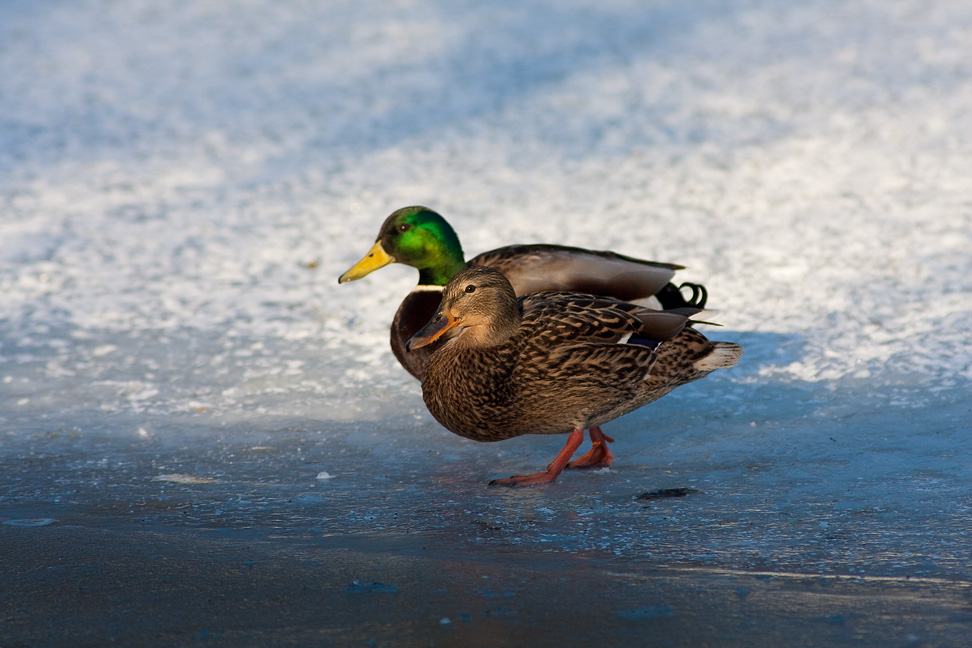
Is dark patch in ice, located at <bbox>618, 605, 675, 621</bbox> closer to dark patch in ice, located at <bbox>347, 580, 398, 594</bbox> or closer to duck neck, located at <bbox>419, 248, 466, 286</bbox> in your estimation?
dark patch in ice, located at <bbox>347, 580, 398, 594</bbox>

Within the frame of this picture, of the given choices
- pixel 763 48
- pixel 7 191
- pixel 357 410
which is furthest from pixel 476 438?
pixel 763 48

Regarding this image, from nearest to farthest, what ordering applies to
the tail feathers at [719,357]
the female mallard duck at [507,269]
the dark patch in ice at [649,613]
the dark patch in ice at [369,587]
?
the dark patch in ice at [649,613] < the dark patch in ice at [369,587] < the tail feathers at [719,357] < the female mallard duck at [507,269]

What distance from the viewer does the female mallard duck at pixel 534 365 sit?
3.43 metres

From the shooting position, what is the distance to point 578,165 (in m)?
7.15

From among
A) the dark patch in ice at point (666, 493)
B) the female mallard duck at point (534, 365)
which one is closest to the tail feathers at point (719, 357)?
the female mallard duck at point (534, 365)

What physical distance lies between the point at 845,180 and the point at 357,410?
12.5 ft

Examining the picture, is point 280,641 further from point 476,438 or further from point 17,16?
point 17,16

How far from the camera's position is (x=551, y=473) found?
3.43m

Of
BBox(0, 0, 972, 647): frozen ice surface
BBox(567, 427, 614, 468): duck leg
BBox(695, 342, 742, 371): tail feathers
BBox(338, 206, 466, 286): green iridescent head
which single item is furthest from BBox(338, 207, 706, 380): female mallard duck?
BBox(567, 427, 614, 468): duck leg

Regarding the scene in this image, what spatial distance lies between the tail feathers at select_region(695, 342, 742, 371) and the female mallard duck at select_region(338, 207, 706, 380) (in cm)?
18

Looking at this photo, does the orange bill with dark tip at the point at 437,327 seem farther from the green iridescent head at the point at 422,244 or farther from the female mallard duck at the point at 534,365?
the green iridescent head at the point at 422,244

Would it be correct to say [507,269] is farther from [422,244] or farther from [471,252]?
[471,252]

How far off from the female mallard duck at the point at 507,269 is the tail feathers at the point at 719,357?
180 millimetres

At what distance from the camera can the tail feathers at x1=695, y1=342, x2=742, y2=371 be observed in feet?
12.1
